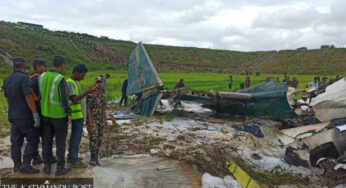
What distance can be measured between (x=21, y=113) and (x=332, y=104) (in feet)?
20.5

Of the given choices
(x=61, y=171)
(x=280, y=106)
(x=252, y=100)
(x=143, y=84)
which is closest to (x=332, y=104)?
(x=280, y=106)

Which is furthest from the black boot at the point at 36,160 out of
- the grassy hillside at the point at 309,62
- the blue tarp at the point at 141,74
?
the grassy hillside at the point at 309,62

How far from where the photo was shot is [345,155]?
4234 millimetres

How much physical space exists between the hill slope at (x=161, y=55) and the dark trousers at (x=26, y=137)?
27305 millimetres

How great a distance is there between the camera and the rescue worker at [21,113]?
134 inches

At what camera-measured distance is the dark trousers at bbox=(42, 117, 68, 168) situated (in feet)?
11.0

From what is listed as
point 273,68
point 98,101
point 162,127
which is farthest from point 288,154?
point 273,68

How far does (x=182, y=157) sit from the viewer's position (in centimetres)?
446

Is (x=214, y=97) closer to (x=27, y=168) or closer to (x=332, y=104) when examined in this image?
(x=332, y=104)

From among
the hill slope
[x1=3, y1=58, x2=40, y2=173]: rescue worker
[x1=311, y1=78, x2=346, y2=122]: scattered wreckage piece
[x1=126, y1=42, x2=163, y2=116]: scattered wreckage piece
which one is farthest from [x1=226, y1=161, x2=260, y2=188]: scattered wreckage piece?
the hill slope

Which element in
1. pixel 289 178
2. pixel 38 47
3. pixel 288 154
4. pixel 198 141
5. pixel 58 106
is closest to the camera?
pixel 58 106

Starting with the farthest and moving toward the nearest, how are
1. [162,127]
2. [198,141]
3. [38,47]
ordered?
[38,47] → [162,127] → [198,141]

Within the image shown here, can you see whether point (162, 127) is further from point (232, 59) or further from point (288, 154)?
point (232, 59)

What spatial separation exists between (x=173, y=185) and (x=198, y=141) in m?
2.04
